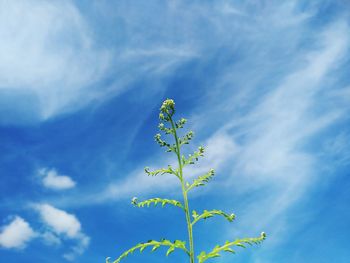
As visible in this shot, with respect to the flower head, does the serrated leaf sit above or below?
below

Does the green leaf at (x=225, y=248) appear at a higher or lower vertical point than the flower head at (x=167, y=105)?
lower

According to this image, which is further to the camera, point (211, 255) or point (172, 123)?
point (172, 123)

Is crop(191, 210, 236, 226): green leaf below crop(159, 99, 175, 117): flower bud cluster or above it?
below

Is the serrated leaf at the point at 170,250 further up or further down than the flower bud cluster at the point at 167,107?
further down

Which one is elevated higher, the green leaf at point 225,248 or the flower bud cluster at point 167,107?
the flower bud cluster at point 167,107

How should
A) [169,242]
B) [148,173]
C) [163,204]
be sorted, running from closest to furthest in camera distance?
1. [169,242]
2. [163,204]
3. [148,173]

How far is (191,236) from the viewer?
9.95 metres

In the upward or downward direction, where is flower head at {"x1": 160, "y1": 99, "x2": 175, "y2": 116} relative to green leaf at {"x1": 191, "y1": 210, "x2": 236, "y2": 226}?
upward

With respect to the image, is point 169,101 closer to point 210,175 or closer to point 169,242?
point 210,175

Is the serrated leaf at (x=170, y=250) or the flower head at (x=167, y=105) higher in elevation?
the flower head at (x=167, y=105)

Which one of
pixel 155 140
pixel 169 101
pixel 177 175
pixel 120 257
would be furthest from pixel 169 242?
pixel 169 101

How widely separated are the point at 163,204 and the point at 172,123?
2.31 m

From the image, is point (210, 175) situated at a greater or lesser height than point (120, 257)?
greater

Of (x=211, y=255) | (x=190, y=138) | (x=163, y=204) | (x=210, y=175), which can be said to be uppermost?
(x=190, y=138)
